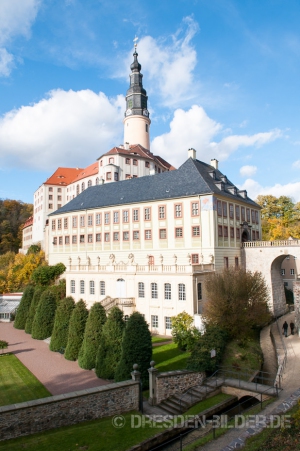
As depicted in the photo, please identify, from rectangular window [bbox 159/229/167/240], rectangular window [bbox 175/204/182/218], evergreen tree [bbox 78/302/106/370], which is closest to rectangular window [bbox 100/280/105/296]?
rectangular window [bbox 159/229/167/240]

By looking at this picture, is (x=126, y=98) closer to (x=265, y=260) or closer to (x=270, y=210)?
(x=270, y=210)

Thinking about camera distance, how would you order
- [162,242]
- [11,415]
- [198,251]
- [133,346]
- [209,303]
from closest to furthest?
[11,415] → [133,346] → [209,303] → [198,251] → [162,242]

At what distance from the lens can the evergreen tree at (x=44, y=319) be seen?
33438mm

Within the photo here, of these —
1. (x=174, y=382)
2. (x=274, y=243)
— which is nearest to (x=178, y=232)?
(x=274, y=243)

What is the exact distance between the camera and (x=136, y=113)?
76.9 metres

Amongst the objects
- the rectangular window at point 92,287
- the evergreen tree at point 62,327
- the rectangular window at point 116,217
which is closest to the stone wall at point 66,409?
the evergreen tree at point 62,327

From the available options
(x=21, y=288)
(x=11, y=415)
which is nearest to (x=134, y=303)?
(x=11, y=415)

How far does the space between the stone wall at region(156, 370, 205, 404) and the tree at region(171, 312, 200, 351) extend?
231 inches

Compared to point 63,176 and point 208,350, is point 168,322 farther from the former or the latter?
point 63,176

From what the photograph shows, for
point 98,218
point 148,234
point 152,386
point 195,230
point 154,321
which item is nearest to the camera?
point 152,386

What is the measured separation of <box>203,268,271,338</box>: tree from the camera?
83.7 feet

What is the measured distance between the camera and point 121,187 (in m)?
49.1

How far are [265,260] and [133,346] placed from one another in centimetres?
2384

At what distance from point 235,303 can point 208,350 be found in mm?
5441
